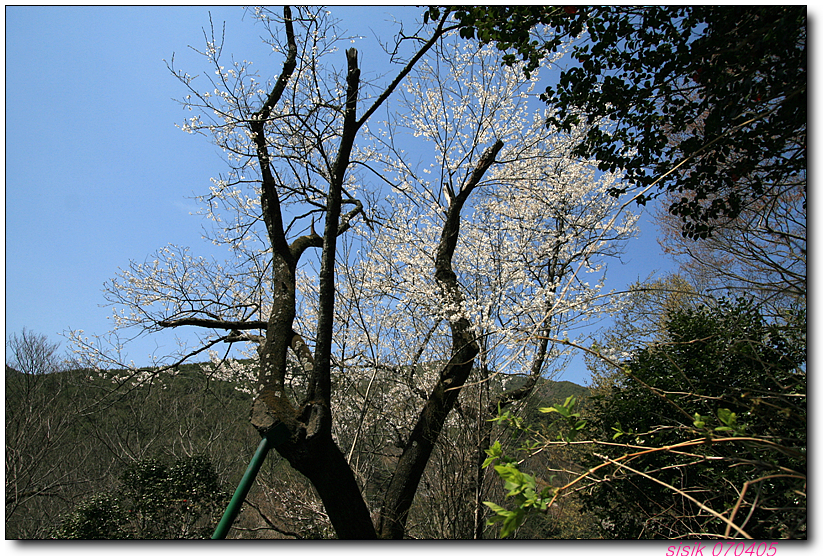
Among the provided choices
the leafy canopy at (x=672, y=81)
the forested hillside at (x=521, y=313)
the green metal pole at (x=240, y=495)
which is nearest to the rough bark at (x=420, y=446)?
the forested hillside at (x=521, y=313)

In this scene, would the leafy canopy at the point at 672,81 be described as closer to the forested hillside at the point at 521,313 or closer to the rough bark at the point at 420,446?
the forested hillside at the point at 521,313

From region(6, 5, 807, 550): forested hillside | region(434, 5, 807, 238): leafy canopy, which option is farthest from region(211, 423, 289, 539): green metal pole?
region(434, 5, 807, 238): leafy canopy

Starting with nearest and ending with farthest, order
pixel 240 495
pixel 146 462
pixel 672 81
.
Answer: pixel 240 495, pixel 672 81, pixel 146 462

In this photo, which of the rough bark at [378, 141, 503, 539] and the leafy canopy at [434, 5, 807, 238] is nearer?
the leafy canopy at [434, 5, 807, 238]

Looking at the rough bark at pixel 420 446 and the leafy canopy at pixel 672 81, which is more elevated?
the leafy canopy at pixel 672 81

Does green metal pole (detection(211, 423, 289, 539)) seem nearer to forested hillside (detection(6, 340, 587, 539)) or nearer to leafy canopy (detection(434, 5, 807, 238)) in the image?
forested hillside (detection(6, 340, 587, 539))

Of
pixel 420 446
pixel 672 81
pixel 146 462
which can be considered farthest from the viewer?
pixel 146 462

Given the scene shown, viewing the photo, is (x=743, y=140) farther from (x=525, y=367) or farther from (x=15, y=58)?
(x=15, y=58)

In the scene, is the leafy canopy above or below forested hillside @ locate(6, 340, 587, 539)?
above

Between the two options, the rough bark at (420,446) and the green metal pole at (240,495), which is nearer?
the green metal pole at (240,495)

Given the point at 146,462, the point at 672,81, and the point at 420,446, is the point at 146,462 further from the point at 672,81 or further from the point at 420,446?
the point at 672,81

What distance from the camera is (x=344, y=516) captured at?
214 centimetres

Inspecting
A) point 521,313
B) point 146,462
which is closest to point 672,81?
point 521,313

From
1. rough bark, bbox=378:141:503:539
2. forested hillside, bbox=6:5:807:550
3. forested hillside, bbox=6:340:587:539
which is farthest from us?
forested hillside, bbox=6:340:587:539
